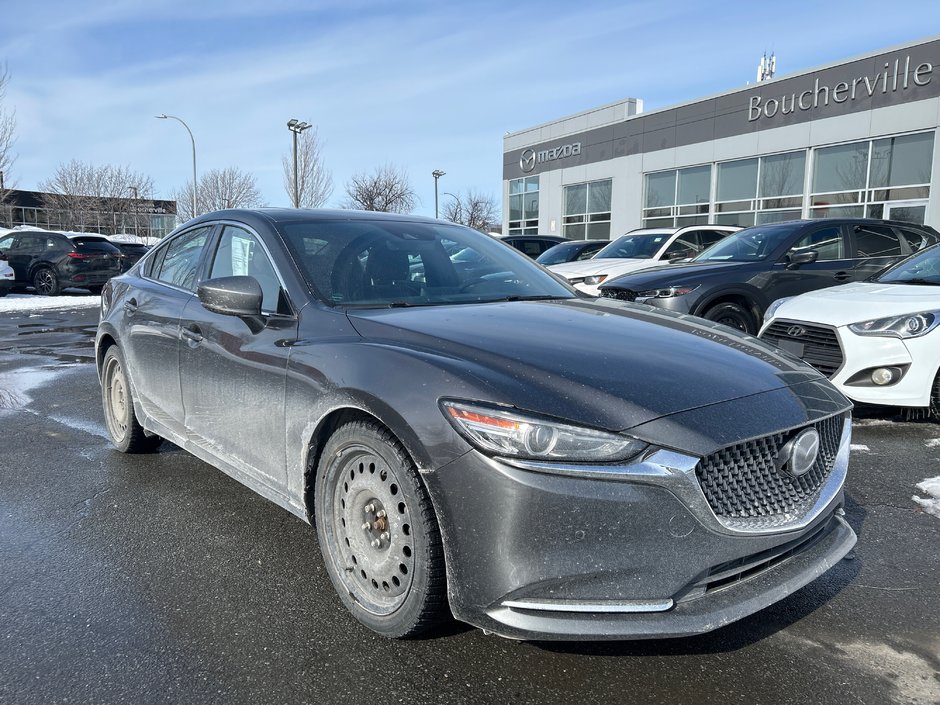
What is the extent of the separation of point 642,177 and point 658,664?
1121 inches

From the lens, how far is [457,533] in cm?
216

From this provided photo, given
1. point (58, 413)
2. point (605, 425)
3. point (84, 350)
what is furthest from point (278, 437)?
point (84, 350)

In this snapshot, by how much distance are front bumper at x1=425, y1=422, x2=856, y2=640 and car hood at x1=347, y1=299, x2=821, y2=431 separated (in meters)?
0.20

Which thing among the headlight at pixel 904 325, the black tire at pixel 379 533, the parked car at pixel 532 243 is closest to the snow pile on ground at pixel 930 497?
the headlight at pixel 904 325

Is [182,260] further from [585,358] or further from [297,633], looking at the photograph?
[585,358]

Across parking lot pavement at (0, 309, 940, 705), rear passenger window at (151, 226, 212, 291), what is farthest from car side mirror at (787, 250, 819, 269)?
rear passenger window at (151, 226, 212, 291)

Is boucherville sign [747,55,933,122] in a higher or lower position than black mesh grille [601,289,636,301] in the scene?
higher

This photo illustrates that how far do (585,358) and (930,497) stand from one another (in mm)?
2683

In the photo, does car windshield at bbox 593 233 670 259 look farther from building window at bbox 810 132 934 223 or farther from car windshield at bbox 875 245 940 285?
building window at bbox 810 132 934 223

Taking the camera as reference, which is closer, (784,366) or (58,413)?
(784,366)

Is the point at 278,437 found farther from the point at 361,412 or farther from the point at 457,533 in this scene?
the point at 457,533

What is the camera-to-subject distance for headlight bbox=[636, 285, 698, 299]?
7.29 meters

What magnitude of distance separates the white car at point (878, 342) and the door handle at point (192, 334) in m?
4.28

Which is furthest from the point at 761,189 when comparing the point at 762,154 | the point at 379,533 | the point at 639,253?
the point at 379,533
